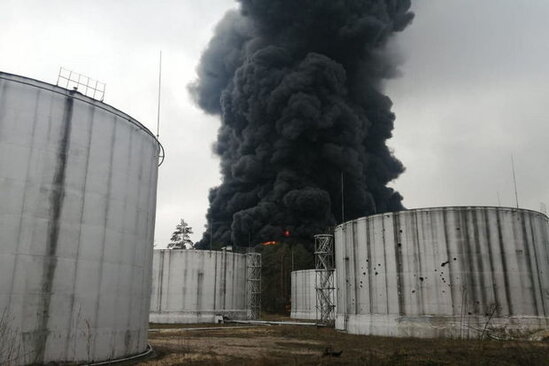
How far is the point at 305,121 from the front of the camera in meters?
70.8

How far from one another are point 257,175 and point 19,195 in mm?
62427

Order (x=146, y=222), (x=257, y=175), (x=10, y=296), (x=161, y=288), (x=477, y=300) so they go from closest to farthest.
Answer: (x=10, y=296)
(x=146, y=222)
(x=477, y=300)
(x=161, y=288)
(x=257, y=175)

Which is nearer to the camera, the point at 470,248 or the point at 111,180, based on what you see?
the point at 111,180

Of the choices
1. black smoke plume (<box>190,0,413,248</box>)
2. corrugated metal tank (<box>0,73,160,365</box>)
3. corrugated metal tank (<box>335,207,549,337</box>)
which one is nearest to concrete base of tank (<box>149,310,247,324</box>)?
corrugated metal tank (<box>335,207,549,337</box>)

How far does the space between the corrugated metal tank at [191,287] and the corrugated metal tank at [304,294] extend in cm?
1057

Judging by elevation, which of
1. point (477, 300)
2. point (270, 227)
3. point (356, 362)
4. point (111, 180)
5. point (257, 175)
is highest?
point (257, 175)

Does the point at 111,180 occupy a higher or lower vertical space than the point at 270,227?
lower

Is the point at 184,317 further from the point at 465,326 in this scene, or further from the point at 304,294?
the point at 465,326

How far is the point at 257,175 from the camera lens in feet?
249

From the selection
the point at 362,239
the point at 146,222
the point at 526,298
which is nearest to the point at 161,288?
the point at 362,239

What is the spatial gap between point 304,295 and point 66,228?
45364 millimetres

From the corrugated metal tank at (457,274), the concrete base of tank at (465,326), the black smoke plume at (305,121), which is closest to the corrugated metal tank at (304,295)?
the black smoke plume at (305,121)

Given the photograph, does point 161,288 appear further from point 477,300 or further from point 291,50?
point 291,50

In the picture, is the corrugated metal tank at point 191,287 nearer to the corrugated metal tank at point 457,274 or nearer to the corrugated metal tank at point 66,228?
the corrugated metal tank at point 457,274
